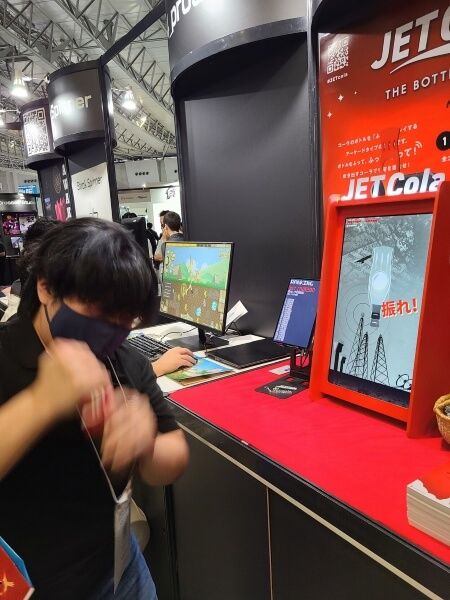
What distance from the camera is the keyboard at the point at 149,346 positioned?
6.00 feet

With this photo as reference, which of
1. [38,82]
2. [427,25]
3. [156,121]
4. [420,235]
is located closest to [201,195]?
[427,25]

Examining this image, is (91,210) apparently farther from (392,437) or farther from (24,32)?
(392,437)

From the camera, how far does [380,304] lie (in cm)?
117

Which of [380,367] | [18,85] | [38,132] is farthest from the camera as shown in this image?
[18,85]

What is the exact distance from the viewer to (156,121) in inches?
479

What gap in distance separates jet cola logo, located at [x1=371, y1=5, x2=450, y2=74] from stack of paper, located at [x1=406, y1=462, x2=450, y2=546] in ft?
4.04

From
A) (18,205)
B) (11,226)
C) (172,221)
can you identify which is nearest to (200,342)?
(172,221)

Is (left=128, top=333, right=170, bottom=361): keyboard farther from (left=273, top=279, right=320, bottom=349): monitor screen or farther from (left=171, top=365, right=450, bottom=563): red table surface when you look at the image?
(left=273, top=279, right=320, bottom=349): monitor screen

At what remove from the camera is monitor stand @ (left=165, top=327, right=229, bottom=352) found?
1.92 meters

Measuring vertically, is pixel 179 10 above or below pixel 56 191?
above

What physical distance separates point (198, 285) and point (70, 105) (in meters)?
3.33

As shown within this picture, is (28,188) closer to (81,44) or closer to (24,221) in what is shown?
(24,221)

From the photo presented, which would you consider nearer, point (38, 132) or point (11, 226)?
point (38, 132)

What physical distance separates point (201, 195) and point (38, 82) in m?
8.08
